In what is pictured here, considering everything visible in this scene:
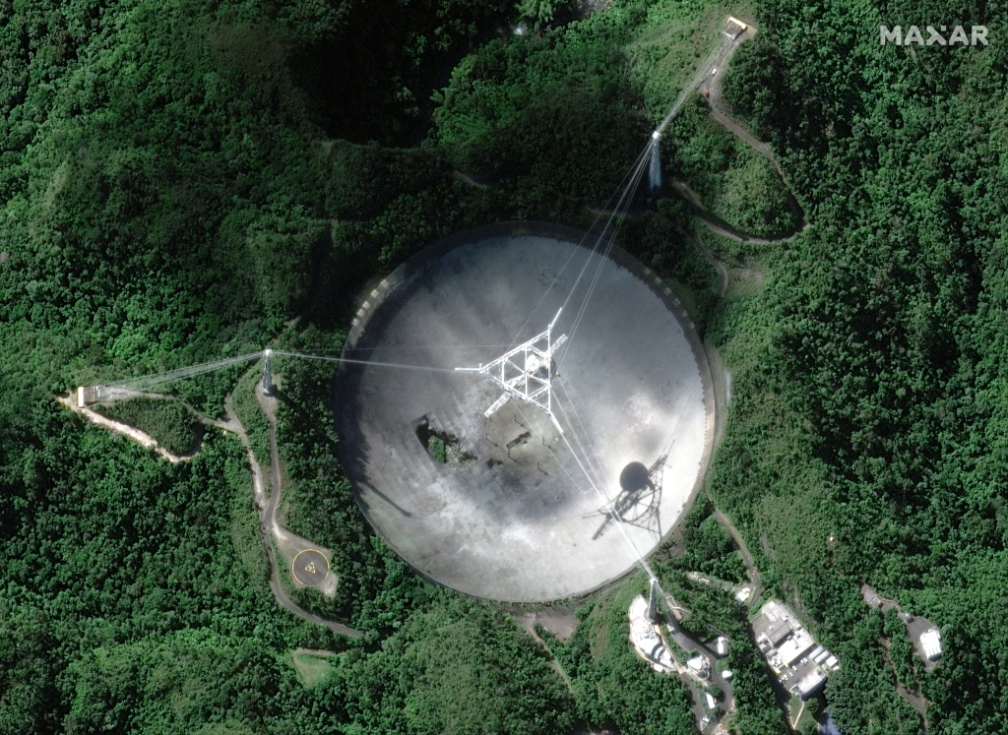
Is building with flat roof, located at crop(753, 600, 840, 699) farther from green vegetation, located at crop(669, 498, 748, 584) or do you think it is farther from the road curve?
the road curve

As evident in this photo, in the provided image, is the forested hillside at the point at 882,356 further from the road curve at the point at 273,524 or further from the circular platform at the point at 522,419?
the road curve at the point at 273,524

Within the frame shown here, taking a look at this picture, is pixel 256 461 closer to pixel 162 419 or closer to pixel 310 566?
pixel 162 419

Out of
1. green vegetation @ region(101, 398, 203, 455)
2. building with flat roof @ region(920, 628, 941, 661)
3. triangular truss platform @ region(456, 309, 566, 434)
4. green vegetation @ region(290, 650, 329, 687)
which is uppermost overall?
triangular truss platform @ region(456, 309, 566, 434)

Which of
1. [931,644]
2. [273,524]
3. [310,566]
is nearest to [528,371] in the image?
[310,566]

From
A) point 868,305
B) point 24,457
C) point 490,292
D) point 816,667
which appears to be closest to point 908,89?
point 868,305

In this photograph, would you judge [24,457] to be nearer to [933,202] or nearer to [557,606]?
[557,606]

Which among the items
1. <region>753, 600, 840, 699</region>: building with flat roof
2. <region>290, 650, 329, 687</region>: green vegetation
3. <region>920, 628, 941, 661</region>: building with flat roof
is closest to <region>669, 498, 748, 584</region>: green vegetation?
<region>753, 600, 840, 699</region>: building with flat roof

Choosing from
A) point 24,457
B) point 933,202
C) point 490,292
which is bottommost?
point 24,457
